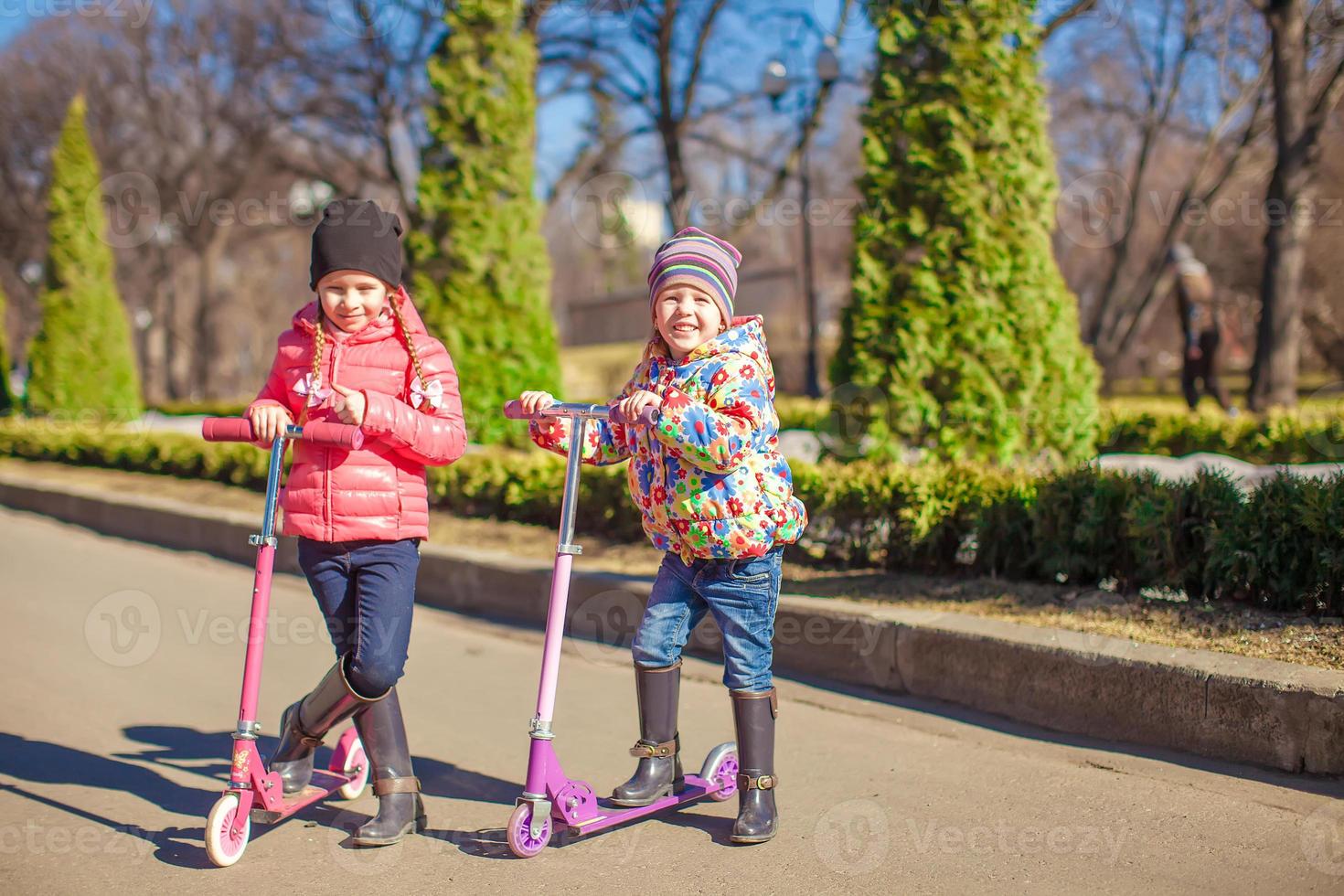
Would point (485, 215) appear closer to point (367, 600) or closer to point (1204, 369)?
point (367, 600)

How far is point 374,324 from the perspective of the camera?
3385mm

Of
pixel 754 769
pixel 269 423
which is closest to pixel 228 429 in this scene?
pixel 269 423

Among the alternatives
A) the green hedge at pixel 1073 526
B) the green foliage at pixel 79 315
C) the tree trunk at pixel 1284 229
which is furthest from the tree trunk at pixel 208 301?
the green hedge at pixel 1073 526

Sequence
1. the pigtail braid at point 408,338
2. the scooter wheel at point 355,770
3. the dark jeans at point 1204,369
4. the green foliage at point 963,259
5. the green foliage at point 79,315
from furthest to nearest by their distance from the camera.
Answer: the green foliage at point 79,315 → the dark jeans at point 1204,369 → the green foliage at point 963,259 → the scooter wheel at point 355,770 → the pigtail braid at point 408,338

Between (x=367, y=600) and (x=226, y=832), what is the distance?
72 centimetres

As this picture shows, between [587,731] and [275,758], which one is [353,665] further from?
[587,731]

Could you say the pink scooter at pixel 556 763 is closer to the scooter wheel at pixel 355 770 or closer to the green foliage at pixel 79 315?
the scooter wheel at pixel 355 770

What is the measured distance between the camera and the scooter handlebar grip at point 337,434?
3.07 m

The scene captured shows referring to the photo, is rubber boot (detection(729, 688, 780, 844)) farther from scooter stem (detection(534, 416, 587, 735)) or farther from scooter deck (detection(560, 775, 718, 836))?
scooter stem (detection(534, 416, 587, 735))

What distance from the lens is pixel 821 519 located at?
5926 millimetres

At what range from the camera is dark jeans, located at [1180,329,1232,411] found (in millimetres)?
12570

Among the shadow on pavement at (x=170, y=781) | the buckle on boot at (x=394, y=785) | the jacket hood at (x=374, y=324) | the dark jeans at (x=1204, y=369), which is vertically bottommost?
the shadow on pavement at (x=170, y=781)

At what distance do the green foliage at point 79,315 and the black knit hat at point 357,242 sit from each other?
646 inches

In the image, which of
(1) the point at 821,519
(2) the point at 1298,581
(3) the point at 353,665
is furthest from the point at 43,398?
(2) the point at 1298,581
